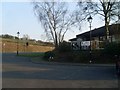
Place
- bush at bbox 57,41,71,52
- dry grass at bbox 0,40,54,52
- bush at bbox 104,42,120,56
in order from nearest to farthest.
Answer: bush at bbox 104,42,120,56, bush at bbox 57,41,71,52, dry grass at bbox 0,40,54,52

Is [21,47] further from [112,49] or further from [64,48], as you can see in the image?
[112,49]

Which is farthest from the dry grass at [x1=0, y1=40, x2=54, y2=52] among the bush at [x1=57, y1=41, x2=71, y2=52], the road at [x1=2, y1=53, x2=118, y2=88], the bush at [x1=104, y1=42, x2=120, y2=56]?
the road at [x1=2, y1=53, x2=118, y2=88]

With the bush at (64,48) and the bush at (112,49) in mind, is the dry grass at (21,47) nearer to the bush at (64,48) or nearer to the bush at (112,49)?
the bush at (64,48)

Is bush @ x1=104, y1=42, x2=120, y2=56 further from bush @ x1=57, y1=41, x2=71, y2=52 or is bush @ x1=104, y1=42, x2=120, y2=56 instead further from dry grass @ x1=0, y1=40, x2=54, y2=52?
dry grass @ x1=0, y1=40, x2=54, y2=52

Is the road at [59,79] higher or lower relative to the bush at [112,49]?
lower

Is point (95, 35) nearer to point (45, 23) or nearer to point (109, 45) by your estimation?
point (45, 23)

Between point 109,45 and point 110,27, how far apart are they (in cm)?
1364

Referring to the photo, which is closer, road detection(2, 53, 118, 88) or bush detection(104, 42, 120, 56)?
road detection(2, 53, 118, 88)

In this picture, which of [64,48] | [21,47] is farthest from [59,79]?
[21,47]

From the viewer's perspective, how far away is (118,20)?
144 feet

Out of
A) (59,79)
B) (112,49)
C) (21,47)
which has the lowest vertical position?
(59,79)

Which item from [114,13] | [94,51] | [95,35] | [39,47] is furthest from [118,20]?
[39,47]

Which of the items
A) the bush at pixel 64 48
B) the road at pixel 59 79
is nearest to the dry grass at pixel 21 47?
the bush at pixel 64 48

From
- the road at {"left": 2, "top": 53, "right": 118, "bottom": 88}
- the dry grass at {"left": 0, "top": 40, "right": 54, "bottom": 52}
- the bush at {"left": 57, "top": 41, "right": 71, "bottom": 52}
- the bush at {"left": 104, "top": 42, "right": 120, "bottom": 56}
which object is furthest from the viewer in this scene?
the dry grass at {"left": 0, "top": 40, "right": 54, "bottom": 52}
